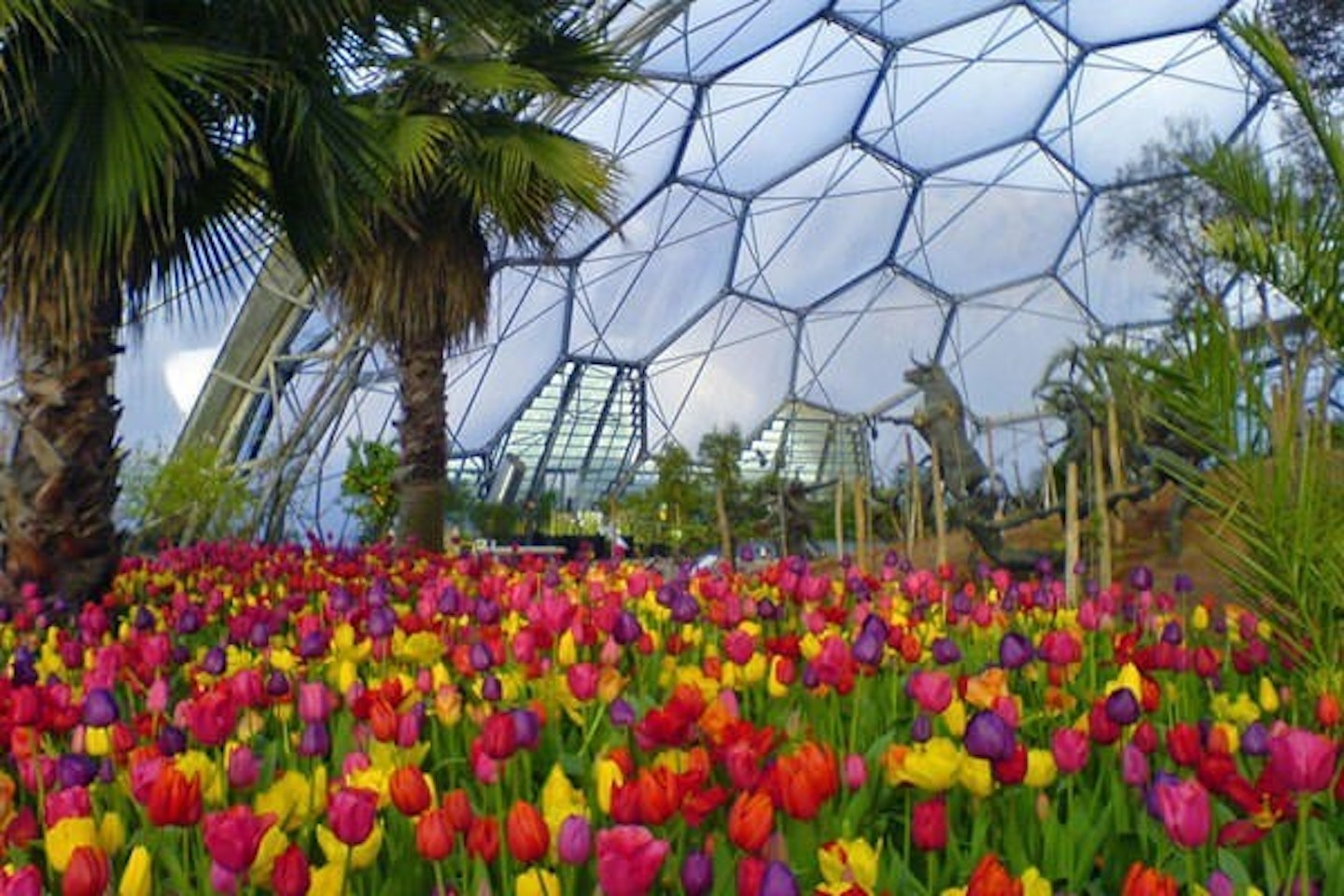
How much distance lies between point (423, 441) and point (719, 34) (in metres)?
17.2

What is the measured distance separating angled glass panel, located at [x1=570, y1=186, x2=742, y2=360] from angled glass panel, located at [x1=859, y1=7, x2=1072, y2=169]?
12.5ft

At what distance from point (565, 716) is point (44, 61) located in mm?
4181

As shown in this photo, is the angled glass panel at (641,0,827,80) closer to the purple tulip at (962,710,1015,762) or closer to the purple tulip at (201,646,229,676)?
the purple tulip at (201,646,229,676)

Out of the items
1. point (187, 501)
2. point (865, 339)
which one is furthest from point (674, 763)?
point (865, 339)

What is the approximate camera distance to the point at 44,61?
6160mm

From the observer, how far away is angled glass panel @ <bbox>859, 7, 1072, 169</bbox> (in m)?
29.4

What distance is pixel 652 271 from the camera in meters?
31.6

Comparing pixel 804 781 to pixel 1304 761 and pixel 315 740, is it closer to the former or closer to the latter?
pixel 1304 761

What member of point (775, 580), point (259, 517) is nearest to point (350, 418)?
point (259, 517)

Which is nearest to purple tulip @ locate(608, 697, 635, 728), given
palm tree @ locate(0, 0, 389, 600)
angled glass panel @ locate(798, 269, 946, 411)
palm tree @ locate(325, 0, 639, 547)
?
palm tree @ locate(0, 0, 389, 600)

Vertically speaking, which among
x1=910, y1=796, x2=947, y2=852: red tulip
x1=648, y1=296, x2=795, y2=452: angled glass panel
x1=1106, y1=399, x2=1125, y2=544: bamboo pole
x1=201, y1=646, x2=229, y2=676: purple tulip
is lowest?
x1=910, y1=796, x2=947, y2=852: red tulip

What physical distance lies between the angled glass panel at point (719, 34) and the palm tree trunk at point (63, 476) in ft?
68.3

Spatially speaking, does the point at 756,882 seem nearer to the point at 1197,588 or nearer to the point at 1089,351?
the point at 1089,351

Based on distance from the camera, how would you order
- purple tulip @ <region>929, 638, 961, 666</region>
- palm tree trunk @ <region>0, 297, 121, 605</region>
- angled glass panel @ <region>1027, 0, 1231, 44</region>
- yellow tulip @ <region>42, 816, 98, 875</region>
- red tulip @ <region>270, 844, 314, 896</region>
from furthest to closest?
angled glass panel @ <region>1027, 0, 1231, 44</region>
palm tree trunk @ <region>0, 297, 121, 605</region>
purple tulip @ <region>929, 638, 961, 666</region>
yellow tulip @ <region>42, 816, 98, 875</region>
red tulip @ <region>270, 844, 314, 896</region>
